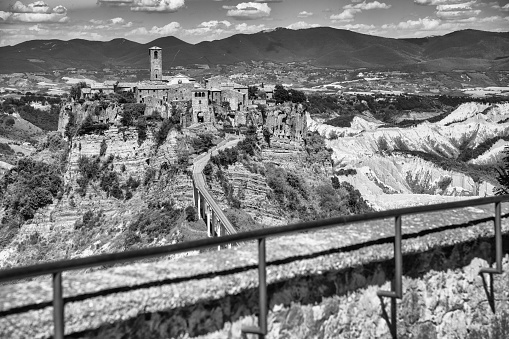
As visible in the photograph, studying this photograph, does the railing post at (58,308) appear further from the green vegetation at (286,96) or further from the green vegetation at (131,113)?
the green vegetation at (286,96)

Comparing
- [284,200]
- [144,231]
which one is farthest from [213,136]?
[144,231]

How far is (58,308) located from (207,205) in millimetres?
22929

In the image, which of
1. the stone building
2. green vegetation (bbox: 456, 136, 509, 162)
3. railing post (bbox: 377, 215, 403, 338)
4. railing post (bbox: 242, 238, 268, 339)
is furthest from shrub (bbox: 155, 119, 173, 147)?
green vegetation (bbox: 456, 136, 509, 162)

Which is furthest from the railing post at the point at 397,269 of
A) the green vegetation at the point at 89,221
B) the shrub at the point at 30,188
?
the shrub at the point at 30,188

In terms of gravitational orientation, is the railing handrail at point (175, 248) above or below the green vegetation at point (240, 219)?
above

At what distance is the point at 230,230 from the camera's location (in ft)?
74.8

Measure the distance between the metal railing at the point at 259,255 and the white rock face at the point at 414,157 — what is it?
4290 centimetres

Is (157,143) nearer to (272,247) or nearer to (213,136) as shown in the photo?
(213,136)

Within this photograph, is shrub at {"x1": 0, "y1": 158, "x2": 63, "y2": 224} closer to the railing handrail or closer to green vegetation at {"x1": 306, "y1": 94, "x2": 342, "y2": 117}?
the railing handrail

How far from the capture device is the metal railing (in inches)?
166

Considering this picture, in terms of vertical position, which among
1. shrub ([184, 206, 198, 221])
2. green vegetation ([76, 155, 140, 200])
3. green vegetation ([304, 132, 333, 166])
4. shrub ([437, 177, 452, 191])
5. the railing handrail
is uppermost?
the railing handrail

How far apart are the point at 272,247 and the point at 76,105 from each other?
131 ft

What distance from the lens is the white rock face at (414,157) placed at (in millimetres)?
63287

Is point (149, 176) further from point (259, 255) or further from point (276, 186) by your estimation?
point (259, 255)
